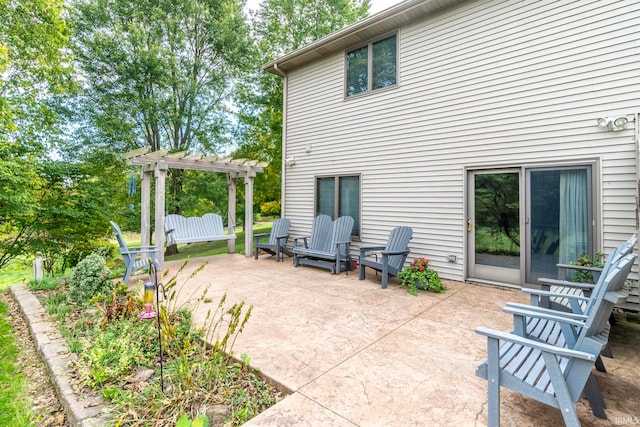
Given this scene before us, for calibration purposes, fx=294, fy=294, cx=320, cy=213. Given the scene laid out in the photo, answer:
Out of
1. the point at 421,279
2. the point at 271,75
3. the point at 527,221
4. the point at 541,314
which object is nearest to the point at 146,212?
the point at 421,279

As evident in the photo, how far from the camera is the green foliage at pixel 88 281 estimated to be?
3.87 meters

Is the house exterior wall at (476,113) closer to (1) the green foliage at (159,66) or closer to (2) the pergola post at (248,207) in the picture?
(2) the pergola post at (248,207)

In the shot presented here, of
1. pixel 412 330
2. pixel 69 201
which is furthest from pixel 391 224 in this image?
pixel 69 201

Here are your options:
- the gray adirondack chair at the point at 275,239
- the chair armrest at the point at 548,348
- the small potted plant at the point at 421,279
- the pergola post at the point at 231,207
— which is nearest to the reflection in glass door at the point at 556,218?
the small potted plant at the point at 421,279

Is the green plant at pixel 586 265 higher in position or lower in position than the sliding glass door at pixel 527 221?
lower

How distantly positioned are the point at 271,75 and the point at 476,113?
8.74m

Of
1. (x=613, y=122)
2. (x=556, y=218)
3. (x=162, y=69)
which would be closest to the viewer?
(x=613, y=122)

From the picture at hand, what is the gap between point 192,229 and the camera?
664 centimetres

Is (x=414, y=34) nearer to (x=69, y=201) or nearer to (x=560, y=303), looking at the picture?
(x=560, y=303)

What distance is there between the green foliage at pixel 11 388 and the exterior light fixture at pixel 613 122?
20.8 feet

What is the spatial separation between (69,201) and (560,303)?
10.4 metres

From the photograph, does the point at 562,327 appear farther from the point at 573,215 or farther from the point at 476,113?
the point at 476,113

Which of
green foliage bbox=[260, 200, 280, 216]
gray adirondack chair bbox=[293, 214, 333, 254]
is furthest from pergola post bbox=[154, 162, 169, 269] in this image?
green foliage bbox=[260, 200, 280, 216]

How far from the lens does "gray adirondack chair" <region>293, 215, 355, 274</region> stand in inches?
220
